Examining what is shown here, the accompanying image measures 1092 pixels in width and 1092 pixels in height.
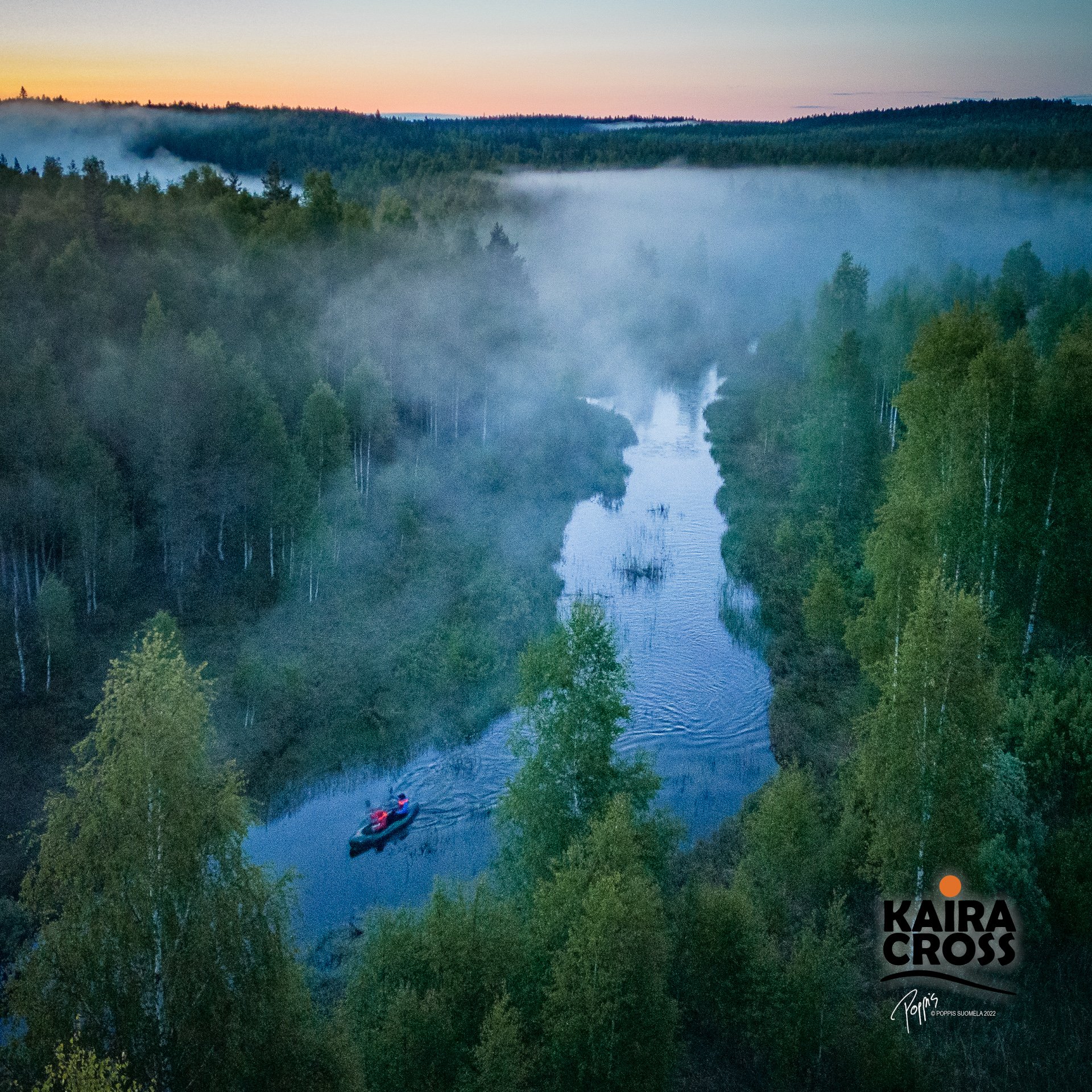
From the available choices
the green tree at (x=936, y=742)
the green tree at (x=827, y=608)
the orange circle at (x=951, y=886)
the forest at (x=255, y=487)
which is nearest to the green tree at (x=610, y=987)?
the green tree at (x=936, y=742)

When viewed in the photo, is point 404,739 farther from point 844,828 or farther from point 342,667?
point 844,828

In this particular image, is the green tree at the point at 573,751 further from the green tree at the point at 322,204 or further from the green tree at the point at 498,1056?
the green tree at the point at 322,204

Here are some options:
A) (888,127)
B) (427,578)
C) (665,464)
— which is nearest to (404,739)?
(427,578)

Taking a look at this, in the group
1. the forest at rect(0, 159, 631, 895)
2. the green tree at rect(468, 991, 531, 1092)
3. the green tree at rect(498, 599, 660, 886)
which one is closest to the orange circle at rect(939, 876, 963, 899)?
the green tree at rect(498, 599, 660, 886)

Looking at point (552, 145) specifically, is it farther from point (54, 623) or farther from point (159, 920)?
point (159, 920)

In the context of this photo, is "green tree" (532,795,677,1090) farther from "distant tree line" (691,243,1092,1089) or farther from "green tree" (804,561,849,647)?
"green tree" (804,561,849,647)

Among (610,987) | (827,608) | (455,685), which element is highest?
(827,608)

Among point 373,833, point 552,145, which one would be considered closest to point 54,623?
point 373,833
